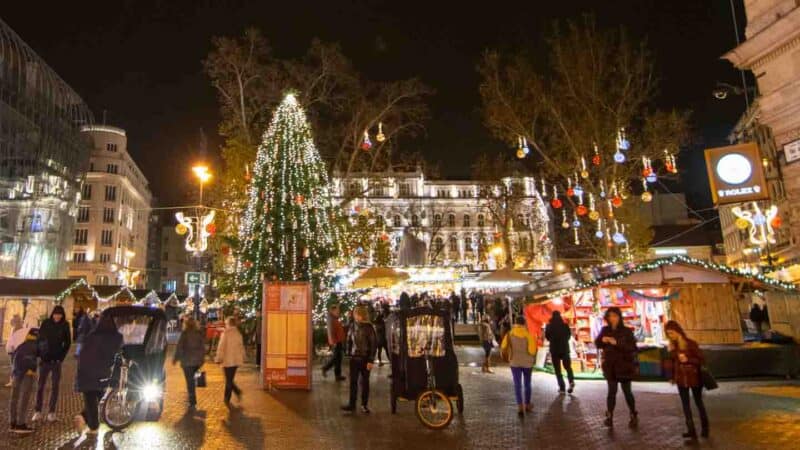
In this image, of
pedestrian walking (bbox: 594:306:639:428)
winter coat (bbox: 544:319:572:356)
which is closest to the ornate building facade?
winter coat (bbox: 544:319:572:356)

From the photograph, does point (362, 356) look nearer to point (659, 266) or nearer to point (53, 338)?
point (53, 338)

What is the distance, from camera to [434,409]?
312 inches

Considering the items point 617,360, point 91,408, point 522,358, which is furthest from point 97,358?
point 617,360

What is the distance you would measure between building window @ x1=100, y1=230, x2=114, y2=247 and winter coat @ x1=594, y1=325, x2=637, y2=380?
69.9 m

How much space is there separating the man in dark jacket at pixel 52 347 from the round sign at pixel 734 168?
12.1m

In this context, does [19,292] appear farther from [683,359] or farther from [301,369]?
[683,359]

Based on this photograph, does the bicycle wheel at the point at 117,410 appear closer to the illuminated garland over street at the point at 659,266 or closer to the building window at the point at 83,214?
the illuminated garland over street at the point at 659,266

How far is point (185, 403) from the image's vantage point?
32.9 ft

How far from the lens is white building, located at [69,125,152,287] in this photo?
64250 millimetres

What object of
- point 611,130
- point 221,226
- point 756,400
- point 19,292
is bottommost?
point 756,400

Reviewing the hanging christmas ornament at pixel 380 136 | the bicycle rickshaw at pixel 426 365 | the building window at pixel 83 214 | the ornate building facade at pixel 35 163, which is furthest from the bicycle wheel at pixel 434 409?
the building window at pixel 83 214

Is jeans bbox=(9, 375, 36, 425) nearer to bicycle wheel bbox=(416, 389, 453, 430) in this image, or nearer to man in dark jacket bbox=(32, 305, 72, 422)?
man in dark jacket bbox=(32, 305, 72, 422)

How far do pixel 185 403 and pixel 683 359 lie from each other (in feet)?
27.1

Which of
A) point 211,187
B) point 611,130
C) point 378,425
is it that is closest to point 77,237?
point 211,187
